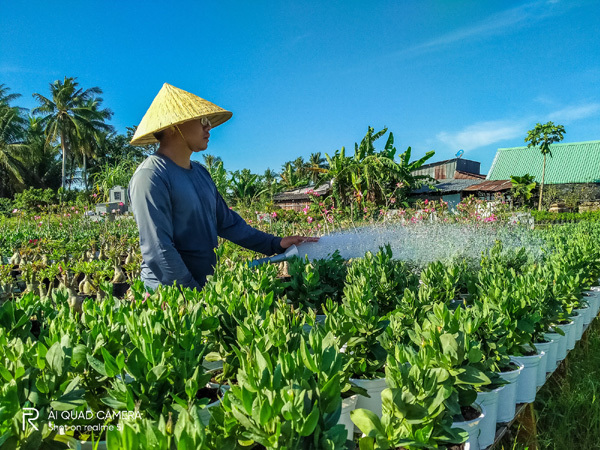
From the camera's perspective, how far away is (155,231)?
7.07ft

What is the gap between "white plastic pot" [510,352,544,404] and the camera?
1.87 m

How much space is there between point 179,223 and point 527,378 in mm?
1921

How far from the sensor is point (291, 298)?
219 centimetres

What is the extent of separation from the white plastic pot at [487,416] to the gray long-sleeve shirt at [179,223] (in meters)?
1.41

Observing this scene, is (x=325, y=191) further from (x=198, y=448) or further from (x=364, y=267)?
(x=198, y=448)

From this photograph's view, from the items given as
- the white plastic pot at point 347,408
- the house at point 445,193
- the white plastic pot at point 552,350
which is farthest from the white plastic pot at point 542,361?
the house at point 445,193

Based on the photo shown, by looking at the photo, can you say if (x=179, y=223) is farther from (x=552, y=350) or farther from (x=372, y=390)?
(x=552, y=350)

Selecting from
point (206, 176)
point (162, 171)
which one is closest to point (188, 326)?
point (162, 171)

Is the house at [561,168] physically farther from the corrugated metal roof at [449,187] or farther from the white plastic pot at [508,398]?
the white plastic pot at [508,398]

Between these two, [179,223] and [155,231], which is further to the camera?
[179,223]

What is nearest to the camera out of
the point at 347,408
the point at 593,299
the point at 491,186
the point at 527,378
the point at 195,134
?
the point at 347,408

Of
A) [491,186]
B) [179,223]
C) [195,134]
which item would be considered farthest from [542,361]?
[491,186]

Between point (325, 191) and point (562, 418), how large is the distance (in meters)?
18.6

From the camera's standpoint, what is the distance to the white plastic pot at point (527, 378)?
187cm
